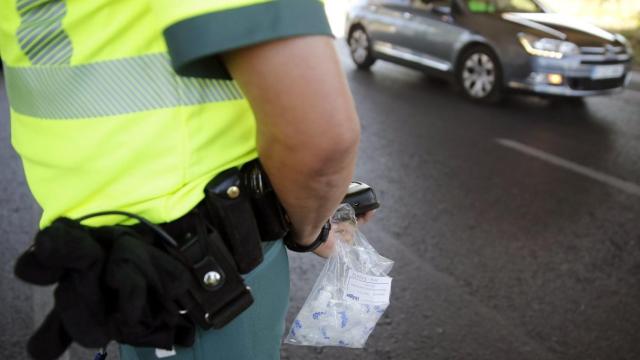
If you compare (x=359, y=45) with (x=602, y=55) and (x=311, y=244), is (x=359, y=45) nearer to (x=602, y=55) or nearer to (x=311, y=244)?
(x=602, y=55)

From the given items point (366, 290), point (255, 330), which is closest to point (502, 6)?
point (366, 290)

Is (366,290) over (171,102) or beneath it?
beneath

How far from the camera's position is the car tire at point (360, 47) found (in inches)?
360

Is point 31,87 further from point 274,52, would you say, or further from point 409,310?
point 409,310

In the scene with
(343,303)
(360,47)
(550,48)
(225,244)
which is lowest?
(360,47)

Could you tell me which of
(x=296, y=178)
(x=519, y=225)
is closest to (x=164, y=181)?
(x=296, y=178)

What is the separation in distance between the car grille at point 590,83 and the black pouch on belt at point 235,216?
6.54 m

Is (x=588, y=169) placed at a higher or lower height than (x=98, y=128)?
lower

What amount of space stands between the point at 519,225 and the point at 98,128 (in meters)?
3.59

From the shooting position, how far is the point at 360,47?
9.30m

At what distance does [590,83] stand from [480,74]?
1.21 m

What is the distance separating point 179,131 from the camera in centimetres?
92

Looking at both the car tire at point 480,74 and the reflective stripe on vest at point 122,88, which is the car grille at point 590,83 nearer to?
the car tire at point 480,74

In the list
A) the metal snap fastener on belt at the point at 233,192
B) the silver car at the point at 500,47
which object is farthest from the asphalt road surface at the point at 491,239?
the metal snap fastener on belt at the point at 233,192
